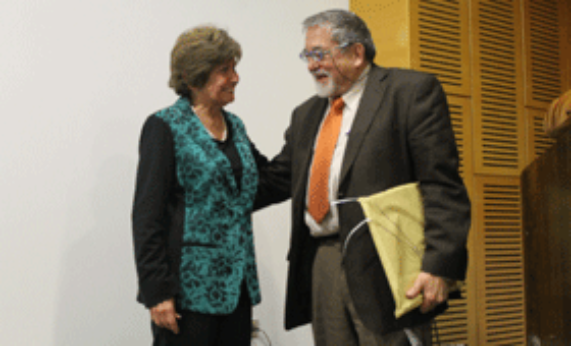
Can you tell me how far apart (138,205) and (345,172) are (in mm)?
670

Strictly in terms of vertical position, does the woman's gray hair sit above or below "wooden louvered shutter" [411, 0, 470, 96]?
below

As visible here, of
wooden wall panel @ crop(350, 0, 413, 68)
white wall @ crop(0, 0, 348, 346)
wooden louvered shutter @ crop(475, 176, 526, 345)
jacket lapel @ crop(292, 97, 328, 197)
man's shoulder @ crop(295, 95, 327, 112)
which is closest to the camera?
jacket lapel @ crop(292, 97, 328, 197)

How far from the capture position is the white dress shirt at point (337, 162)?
1.88 metres

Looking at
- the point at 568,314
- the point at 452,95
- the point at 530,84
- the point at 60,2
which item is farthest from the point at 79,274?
the point at 530,84

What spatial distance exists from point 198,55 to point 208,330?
933 millimetres

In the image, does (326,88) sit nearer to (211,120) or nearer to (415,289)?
(211,120)

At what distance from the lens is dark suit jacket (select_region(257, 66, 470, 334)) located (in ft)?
5.65

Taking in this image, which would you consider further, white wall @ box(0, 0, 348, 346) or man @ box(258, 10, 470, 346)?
white wall @ box(0, 0, 348, 346)

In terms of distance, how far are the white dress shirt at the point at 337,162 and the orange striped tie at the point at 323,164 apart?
0.01 metres

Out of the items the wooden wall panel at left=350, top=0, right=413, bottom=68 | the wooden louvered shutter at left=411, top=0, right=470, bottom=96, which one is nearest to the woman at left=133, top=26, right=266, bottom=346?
the wooden wall panel at left=350, top=0, right=413, bottom=68

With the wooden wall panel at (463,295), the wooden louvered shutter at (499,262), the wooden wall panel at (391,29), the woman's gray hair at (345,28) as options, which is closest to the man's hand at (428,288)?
the woman's gray hair at (345,28)

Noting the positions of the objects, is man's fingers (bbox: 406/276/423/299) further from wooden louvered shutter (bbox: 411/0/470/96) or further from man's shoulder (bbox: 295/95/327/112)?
wooden louvered shutter (bbox: 411/0/470/96)

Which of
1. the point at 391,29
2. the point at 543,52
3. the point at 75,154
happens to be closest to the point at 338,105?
the point at 75,154

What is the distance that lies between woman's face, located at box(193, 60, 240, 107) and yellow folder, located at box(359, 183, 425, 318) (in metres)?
0.66
